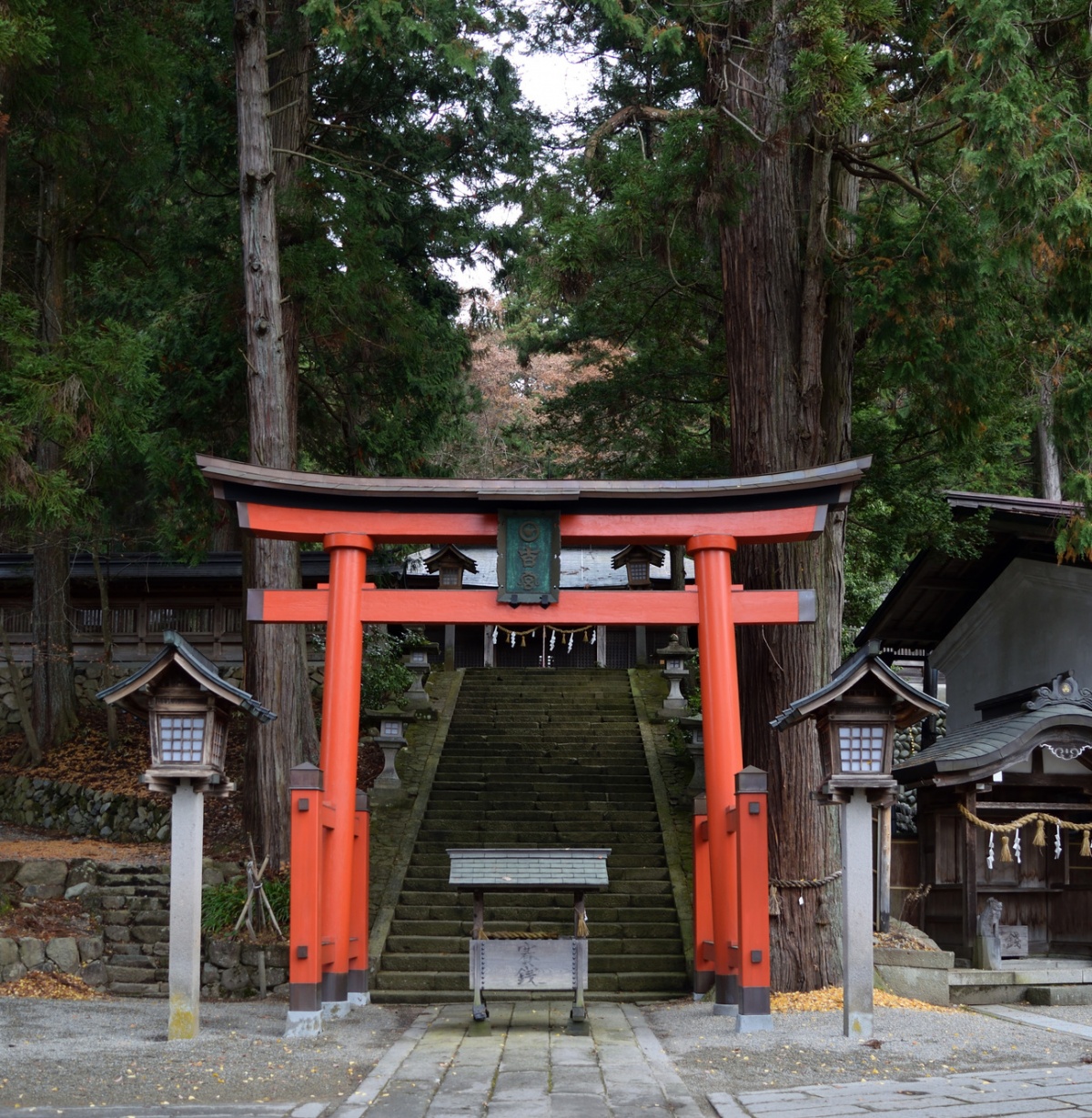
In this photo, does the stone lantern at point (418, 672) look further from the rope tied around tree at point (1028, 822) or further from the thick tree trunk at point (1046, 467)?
the thick tree trunk at point (1046, 467)

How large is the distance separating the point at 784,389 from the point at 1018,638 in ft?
22.7

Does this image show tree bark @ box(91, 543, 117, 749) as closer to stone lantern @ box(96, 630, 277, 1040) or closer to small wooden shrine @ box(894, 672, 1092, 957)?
stone lantern @ box(96, 630, 277, 1040)

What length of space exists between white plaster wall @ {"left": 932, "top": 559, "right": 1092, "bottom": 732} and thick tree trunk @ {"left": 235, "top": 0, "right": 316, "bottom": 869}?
885 cm

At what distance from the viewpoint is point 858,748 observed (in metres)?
8.59

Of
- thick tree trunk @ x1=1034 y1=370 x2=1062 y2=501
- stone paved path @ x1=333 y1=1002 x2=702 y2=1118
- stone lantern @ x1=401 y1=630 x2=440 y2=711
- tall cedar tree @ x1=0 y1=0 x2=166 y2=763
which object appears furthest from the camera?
thick tree trunk @ x1=1034 y1=370 x2=1062 y2=501

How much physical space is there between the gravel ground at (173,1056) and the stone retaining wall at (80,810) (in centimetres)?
604

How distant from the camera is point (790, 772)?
1039 cm

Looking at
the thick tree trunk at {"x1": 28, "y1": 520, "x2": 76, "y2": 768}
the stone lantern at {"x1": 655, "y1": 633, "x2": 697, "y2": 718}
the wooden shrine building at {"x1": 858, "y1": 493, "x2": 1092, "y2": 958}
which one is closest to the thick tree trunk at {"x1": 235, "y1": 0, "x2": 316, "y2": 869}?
the thick tree trunk at {"x1": 28, "y1": 520, "x2": 76, "y2": 768}

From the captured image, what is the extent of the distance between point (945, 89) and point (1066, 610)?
25.0 ft

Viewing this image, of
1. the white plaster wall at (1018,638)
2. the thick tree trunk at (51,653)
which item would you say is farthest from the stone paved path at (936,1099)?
the thick tree trunk at (51,653)

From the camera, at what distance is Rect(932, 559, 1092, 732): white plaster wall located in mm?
14469

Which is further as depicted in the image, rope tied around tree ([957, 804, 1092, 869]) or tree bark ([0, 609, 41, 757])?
tree bark ([0, 609, 41, 757])

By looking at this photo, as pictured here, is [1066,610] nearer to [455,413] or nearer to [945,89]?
[945,89]

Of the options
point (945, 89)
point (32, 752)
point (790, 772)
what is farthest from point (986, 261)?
point (32, 752)
